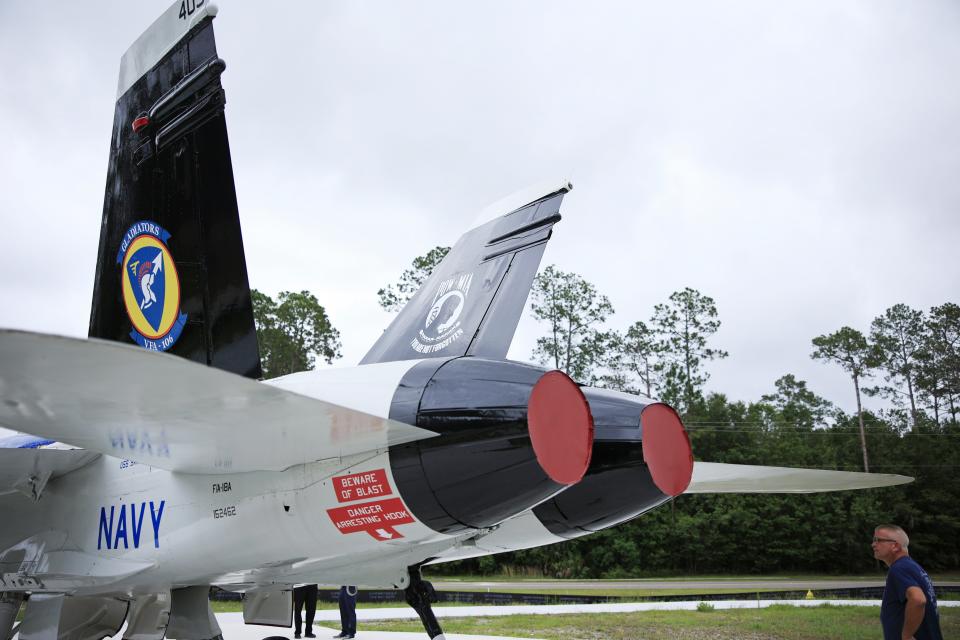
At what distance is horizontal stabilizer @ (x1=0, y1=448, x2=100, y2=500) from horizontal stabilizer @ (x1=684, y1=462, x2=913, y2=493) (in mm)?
4174

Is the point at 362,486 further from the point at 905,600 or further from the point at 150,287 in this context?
the point at 905,600

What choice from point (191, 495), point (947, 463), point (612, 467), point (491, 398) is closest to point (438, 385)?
point (491, 398)

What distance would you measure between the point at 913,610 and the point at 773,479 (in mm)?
1675

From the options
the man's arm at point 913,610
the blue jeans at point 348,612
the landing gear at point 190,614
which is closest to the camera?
the man's arm at point 913,610

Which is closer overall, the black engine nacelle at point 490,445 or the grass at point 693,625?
the black engine nacelle at point 490,445

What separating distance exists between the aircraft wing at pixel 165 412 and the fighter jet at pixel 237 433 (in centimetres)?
1

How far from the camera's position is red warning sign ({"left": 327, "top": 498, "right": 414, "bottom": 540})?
3.23 meters

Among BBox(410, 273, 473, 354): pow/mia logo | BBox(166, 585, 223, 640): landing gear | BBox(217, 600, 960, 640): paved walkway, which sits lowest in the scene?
BBox(217, 600, 960, 640): paved walkway

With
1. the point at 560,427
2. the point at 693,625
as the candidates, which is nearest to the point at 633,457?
the point at 560,427

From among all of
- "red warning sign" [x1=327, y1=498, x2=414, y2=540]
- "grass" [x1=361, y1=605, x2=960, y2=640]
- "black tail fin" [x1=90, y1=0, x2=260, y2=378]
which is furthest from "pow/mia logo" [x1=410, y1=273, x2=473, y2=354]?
"grass" [x1=361, y1=605, x2=960, y2=640]

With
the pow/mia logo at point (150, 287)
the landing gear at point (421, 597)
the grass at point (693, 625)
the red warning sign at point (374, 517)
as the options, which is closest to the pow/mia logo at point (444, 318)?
the landing gear at point (421, 597)

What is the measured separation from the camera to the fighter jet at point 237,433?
115 inches

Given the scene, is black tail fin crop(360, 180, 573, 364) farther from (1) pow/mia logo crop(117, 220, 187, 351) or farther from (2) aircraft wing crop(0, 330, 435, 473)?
(2) aircraft wing crop(0, 330, 435, 473)

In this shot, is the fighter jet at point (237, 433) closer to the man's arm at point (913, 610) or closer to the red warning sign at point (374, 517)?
the red warning sign at point (374, 517)
